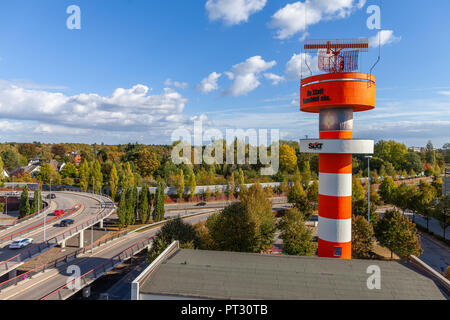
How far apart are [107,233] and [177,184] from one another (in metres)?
23.5

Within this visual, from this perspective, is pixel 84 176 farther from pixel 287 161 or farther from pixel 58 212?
pixel 287 161

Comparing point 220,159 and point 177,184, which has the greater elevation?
point 220,159

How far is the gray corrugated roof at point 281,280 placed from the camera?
1258cm

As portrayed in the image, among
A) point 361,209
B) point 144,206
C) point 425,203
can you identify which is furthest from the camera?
point 144,206

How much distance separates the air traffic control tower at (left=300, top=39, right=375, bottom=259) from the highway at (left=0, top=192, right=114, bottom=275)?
1060 inches

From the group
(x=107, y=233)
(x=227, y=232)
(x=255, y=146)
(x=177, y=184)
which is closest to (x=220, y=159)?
(x=255, y=146)

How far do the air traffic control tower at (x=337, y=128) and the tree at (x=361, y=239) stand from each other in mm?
8033

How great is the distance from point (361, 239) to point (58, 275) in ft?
99.9

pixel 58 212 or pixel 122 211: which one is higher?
pixel 58 212

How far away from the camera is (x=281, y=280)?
13.7 meters

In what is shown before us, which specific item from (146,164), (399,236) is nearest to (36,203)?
(146,164)
